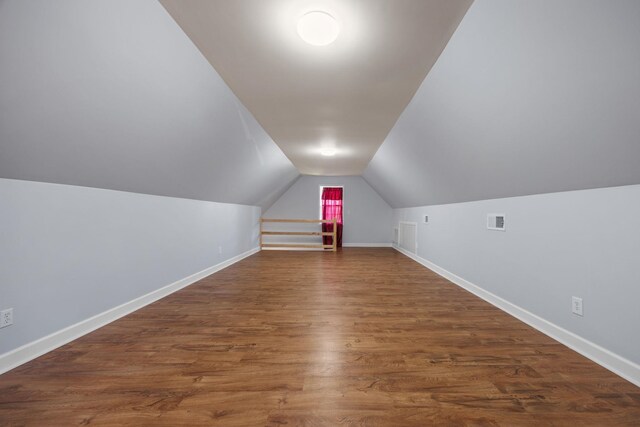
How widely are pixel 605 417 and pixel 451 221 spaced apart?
288 centimetres

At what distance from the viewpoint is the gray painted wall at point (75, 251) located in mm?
1609

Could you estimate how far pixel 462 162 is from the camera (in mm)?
2828

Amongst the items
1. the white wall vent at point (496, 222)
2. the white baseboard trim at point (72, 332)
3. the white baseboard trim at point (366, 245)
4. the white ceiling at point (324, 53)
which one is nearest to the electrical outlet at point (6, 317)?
the white baseboard trim at point (72, 332)

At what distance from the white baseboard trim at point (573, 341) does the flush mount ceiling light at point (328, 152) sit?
305cm

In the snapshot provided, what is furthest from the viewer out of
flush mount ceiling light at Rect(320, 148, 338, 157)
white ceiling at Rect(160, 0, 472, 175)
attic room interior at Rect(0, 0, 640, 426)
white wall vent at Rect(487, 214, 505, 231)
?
flush mount ceiling light at Rect(320, 148, 338, 157)

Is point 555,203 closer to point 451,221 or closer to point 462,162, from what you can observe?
point 462,162

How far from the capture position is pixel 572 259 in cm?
191

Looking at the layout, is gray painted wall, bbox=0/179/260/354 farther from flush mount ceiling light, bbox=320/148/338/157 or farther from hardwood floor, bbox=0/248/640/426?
flush mount ceiling light, bbox=320/148/338/157

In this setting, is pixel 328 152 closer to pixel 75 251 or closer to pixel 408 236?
pixel 408 236

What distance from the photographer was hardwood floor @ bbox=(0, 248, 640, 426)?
4.15 feet

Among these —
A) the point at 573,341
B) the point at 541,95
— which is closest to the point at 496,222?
the point at 573,341

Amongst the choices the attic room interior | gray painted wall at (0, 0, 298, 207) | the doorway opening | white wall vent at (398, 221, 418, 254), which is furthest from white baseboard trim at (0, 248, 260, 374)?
the doorway opening

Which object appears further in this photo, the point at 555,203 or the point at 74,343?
the point at 555,203

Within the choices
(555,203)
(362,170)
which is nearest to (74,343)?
(555,203)
